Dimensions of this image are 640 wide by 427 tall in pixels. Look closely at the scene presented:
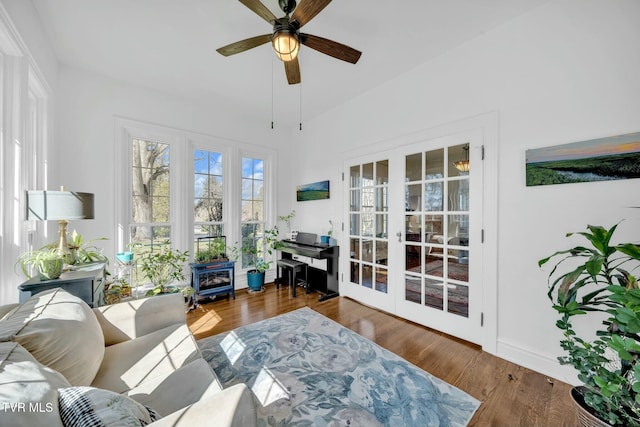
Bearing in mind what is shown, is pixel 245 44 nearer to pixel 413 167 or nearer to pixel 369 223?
pixel 413 167

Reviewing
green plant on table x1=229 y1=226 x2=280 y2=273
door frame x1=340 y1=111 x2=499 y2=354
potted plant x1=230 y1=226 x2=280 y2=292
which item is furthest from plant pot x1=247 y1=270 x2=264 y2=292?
door frame x1=340 y1=111 x2=499 y2=354

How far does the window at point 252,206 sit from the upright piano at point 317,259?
0.50m

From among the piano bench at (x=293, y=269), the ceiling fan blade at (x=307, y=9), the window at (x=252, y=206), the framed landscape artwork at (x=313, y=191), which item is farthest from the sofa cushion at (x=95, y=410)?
the window at (x=252, y=206)

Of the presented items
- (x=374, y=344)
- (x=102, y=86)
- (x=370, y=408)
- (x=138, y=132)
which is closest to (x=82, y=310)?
(x=370, y=408)

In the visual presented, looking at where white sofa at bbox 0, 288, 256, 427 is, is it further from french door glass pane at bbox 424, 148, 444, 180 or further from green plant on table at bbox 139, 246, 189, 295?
french door glass pane at bbox 424, 148, 444, 180

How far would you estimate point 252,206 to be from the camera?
4355mm

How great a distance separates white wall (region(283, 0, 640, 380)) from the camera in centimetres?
170

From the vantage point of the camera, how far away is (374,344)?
235 cm

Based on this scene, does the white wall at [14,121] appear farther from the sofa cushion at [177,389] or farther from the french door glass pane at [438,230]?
the french door glass pane at [438,230]

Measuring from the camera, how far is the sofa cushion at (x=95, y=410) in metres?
0.65

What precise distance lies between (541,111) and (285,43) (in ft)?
6.84

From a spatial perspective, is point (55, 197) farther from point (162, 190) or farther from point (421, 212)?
point (421, 212)

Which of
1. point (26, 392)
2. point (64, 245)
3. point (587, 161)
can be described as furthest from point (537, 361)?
point (64, 245)

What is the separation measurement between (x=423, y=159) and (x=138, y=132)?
12.0ft
